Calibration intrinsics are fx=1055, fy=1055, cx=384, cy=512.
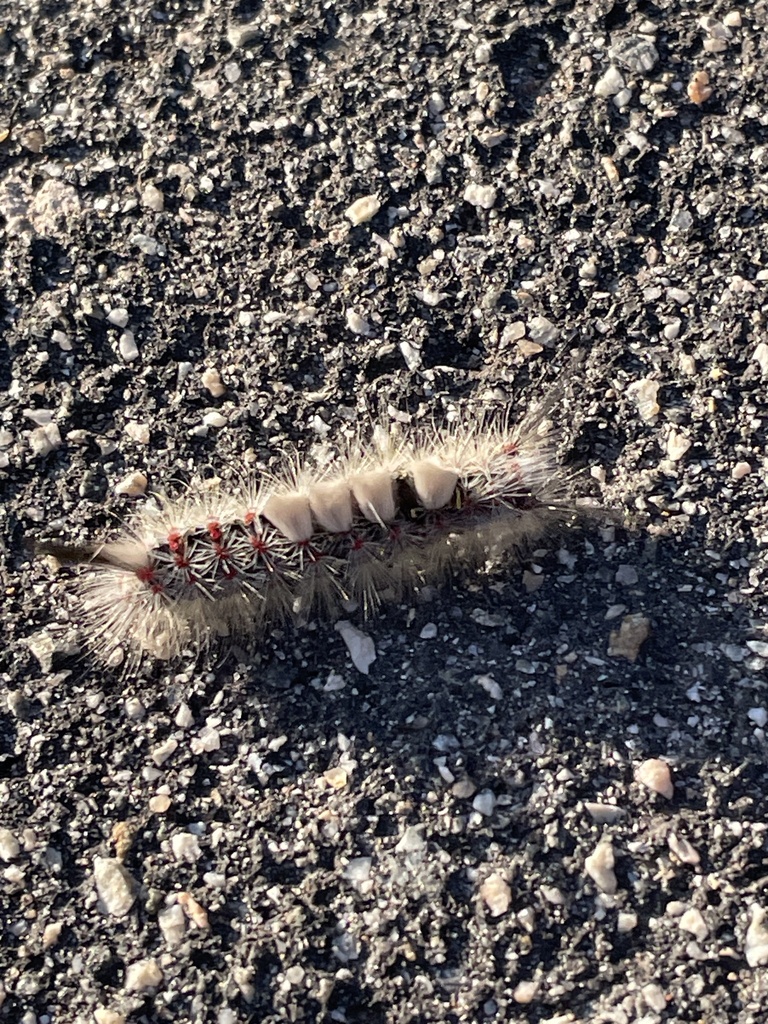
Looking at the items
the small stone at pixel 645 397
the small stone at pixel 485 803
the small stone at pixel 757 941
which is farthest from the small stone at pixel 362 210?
the small stone at pixel 757 941

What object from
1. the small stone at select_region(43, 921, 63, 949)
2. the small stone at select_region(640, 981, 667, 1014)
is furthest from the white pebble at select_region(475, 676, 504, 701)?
the small stone at select_region(43, 921, 63, 949)

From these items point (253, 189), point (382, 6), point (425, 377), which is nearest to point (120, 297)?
point (253, 189)

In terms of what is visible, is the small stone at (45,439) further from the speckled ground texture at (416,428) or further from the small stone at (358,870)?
the small stone at (358,870)

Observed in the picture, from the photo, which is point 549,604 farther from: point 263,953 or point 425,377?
point 263,953

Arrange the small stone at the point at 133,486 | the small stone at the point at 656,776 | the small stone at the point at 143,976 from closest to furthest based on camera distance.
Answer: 1. the small stone at the point at 143,976
2. the small stone at the point at 656,776
3. the small stone at the point at 133,486

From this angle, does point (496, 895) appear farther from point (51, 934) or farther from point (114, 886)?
point (51, 934)

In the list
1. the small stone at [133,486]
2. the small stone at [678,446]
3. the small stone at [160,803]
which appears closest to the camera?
the small stone at [160,803]

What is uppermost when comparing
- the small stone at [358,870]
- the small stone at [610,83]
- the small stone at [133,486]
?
the small stone at [610,83]
